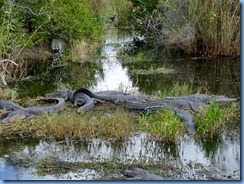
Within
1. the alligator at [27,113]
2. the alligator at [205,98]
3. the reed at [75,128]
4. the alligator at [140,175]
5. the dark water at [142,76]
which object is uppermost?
the dark water at [142,76]

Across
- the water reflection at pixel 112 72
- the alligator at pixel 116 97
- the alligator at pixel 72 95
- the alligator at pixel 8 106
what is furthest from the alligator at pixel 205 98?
the alligator at pixel 8 106

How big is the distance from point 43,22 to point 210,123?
7.44 meters

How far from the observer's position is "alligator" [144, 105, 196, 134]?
6.87 m

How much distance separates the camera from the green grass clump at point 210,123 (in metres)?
6.77

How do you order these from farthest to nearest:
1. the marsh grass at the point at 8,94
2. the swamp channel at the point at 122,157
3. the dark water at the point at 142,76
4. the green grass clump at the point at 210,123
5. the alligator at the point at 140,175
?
the dark water at the point at 142,76 → the marsh grass at the point at 8,94 → the green grass clump at the point at 210,123 → the swamp channel at the point at 122,157 → the alligator at the point at 140,175

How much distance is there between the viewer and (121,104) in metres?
8.36

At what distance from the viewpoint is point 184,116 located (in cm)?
713

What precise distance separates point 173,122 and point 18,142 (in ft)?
7.54

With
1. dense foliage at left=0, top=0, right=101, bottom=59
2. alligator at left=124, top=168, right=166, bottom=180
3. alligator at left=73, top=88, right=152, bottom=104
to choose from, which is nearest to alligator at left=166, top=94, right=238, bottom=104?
alligator at left=73, top=88, right=152, bottom=104

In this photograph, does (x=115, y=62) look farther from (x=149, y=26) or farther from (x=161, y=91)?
(x=161, y=91)

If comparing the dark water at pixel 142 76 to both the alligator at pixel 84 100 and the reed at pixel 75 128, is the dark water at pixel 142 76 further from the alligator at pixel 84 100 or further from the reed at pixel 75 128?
the reed at pixel 75 128

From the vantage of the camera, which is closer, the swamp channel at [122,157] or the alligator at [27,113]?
the swamp channel at [122,157]

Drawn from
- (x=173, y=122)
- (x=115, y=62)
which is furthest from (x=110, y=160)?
(x=115, y=62)

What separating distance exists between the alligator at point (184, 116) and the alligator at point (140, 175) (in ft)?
5.94
